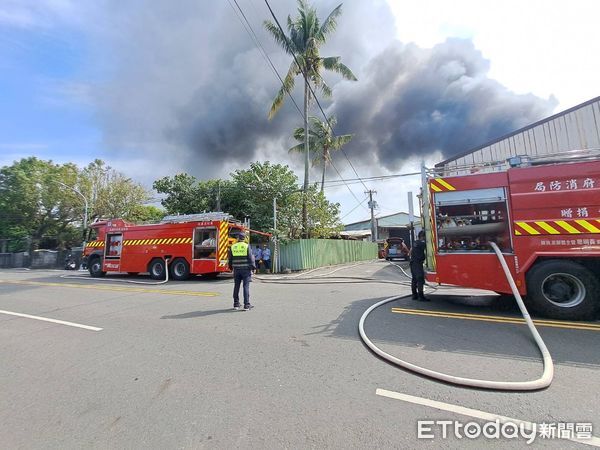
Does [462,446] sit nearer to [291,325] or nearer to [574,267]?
[291,325]

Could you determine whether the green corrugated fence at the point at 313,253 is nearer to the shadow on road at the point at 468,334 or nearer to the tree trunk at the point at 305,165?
the tree trunk at the point at 305,165

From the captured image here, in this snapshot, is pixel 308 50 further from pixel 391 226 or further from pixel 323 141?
pixel 391 226

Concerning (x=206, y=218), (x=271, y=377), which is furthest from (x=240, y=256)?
(x=206, y=218)

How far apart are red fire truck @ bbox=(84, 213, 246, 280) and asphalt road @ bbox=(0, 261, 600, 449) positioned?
23.3ft

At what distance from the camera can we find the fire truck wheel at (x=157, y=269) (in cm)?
1461

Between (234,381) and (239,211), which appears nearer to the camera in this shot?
(234,381)

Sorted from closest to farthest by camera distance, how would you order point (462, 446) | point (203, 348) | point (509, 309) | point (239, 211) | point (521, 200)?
point (462, 446), point (203, 348), point (521, 200), point (509, 309), point (239, 211)

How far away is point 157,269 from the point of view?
14.7 metres

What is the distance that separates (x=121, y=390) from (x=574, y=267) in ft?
23.1

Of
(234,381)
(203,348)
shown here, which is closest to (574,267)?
(234,381)

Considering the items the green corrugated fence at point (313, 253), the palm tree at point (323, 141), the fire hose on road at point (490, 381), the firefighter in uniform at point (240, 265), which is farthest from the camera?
the palm tree at point (323, 141)

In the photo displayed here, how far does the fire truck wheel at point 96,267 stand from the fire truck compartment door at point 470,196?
1633 cm

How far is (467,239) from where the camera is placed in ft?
21.5

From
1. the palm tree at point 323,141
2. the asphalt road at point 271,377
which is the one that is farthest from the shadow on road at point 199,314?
the palm tree at point 323,141
